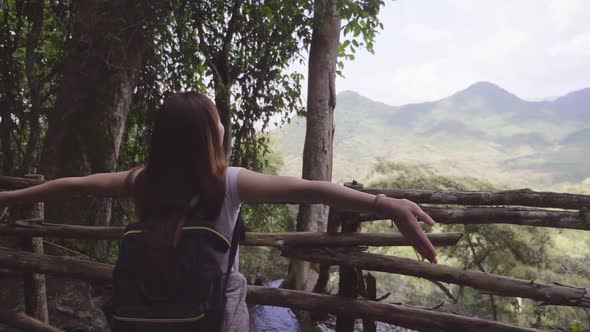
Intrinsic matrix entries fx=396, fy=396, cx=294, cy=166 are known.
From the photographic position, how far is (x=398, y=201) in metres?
1.35

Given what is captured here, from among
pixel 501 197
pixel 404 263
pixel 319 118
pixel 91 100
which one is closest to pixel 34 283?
pixel 91 100

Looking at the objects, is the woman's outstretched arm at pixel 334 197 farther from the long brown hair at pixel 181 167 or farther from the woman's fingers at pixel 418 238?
the long brown hair at pixel 181 167

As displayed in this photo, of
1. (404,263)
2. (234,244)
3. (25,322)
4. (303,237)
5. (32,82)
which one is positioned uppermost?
(32,82)

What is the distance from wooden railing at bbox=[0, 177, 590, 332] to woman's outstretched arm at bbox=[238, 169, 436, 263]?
1.04 metres

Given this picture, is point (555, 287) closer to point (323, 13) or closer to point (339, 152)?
point (323, 13)

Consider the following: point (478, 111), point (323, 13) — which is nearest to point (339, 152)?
point (478, 111)

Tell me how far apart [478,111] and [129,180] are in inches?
6330

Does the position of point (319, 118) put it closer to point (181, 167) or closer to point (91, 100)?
point (91, 100)

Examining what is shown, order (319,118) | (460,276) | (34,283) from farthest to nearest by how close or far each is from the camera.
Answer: (319,118), (34,283), (460,276)

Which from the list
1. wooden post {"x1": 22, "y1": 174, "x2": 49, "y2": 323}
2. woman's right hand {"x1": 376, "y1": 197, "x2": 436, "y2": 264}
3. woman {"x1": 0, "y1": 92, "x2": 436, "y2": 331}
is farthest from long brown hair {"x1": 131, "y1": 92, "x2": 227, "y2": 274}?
wooden post {"x1": 22, "y1": 174, "x2": 49, "y2": 323}

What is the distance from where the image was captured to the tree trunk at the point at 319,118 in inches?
254


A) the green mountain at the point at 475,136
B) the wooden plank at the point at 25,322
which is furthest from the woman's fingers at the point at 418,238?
the green mountain at the point at 475,136

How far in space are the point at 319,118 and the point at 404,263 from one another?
4.46m

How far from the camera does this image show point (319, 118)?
675cm
